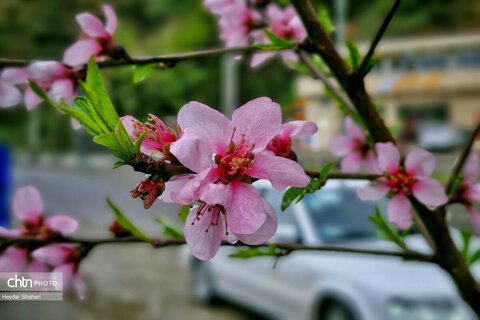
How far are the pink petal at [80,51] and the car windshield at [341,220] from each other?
3.66 metres

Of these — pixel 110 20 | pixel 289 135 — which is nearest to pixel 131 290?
pixel 110 20

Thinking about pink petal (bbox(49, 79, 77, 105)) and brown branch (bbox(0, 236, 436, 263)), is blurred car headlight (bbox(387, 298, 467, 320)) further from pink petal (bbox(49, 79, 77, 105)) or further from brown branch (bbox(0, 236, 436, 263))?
pink petal (bbox(49, 79, 77, 105))

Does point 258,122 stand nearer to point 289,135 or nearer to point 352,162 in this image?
point 289,135

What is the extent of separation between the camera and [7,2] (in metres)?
11.9

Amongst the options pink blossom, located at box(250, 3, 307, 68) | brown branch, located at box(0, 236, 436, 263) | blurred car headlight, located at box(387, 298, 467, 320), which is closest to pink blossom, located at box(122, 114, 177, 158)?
brown branch, located at box(0, 236, 436, 263)

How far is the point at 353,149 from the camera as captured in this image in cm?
138

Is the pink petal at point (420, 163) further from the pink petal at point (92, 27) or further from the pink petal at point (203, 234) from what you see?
the pink petal at point (92, 27)

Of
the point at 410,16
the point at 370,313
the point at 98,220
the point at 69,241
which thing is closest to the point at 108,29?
the point at 69,241

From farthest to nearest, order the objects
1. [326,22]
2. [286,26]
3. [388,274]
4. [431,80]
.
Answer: [431,80], [388,274], [286,26], [326,22]

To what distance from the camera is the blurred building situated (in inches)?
864

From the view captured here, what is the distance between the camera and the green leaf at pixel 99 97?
637 mm

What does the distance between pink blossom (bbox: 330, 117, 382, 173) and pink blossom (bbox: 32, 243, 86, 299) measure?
59 centimetres

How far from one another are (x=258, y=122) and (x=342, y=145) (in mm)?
743

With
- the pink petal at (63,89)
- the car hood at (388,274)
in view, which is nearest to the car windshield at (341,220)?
the car hood at (388,274)
